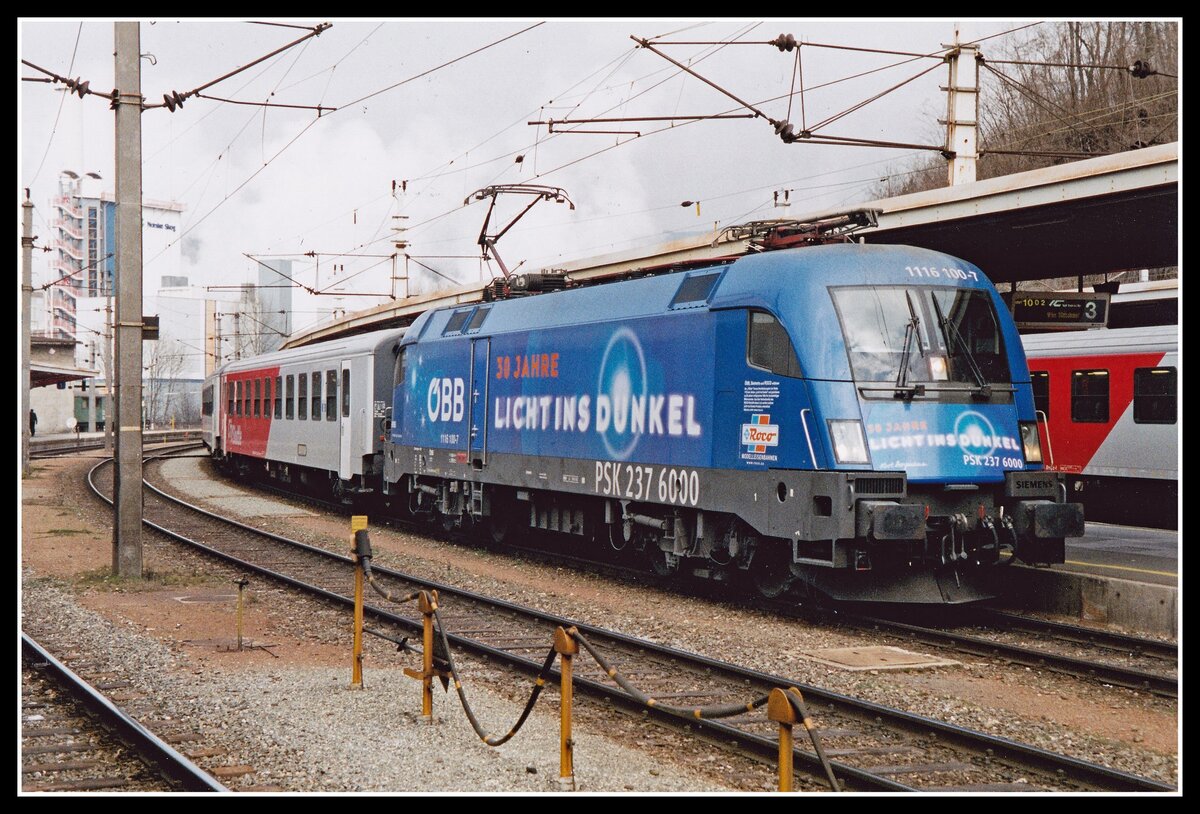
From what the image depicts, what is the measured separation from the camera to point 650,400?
47.1 ft

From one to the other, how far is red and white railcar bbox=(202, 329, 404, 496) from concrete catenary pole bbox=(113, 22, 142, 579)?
7995 mm

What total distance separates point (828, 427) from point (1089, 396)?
10539 millimetres

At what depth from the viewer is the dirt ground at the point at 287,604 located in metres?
9.27

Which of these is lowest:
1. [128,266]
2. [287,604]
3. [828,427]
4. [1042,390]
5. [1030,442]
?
[287,604]

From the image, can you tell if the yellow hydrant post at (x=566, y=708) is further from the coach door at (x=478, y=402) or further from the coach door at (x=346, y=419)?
the coach door at (x=346, y=419)

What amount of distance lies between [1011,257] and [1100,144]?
23.4 meters

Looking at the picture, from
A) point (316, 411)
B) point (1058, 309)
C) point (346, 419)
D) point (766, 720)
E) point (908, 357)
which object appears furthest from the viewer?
point (316, 411)

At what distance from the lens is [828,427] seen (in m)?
11.6

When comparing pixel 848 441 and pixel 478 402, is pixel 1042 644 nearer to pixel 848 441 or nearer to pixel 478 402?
pixel 848 441

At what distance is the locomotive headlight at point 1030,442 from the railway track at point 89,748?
822cm

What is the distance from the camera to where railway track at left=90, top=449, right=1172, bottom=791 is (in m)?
7.35

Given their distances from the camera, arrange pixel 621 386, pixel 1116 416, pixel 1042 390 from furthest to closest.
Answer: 1. pixel 1042 390
2. pixel 1116 416
3. pixel 621 386

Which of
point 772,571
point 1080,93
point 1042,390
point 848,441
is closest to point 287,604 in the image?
point 772,571

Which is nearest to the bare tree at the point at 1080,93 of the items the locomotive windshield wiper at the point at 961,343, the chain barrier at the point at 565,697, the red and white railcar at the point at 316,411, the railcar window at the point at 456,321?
the red and white railcar at the point at 316,411
